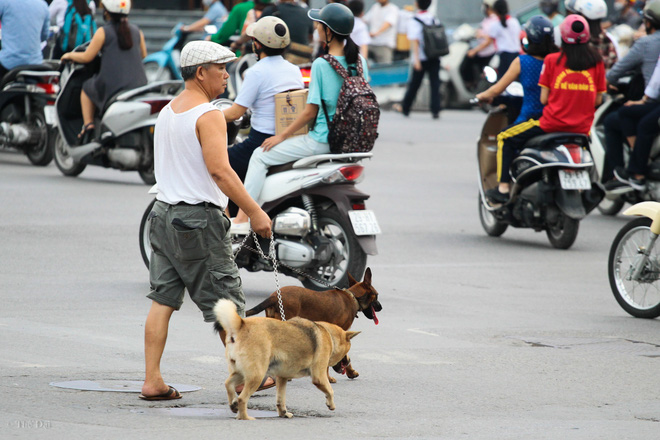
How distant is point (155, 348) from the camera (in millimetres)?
5586

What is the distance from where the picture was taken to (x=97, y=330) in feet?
23.3

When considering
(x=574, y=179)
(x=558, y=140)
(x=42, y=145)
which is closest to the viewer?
(x=574, y=179)

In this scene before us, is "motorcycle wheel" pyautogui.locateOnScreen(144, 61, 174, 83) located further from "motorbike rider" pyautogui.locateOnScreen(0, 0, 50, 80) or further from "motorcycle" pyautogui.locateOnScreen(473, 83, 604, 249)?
"motorcycle" pyautogui.locateOnScreen(473, 83, 604, 249)

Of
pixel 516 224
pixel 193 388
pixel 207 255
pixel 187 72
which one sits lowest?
pixel 516 224

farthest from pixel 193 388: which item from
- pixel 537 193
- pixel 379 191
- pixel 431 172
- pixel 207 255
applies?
pixel 431 172

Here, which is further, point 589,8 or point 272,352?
point 589,8

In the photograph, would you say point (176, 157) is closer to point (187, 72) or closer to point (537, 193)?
point (187, 72)

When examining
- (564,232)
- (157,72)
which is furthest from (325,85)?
(157,72)

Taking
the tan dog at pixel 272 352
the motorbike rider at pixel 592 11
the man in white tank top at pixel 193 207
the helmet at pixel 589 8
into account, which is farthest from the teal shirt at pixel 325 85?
the helmet at pixel 589 8

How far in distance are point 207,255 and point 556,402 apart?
6.38 ft

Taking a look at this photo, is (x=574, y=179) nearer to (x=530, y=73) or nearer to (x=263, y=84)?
(x=530, y=73)

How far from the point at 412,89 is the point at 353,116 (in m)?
15.5

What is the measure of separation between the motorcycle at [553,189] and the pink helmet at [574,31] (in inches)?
35.7

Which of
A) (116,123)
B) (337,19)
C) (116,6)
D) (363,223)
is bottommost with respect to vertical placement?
(116,123)
